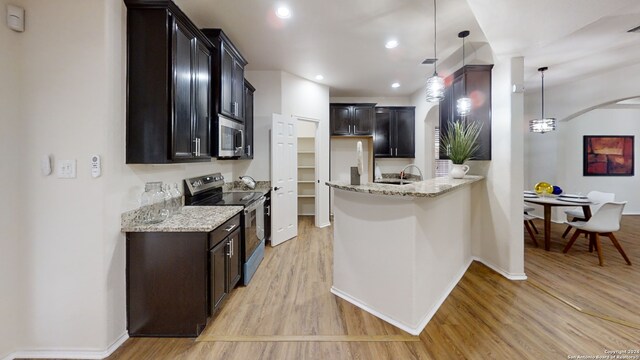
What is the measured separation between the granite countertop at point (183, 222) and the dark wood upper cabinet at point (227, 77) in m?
1.23

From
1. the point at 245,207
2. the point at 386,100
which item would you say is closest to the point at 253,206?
the point at 245,207

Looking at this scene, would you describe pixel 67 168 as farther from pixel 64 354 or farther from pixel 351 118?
pixel 351 118

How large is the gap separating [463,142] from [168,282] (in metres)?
3.50

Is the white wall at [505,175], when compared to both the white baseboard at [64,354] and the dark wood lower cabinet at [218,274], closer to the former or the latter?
the dark wood lower cabinet at [218,274]

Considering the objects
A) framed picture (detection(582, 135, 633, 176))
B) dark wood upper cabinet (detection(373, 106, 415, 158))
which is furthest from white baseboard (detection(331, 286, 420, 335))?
framed picture (detection(582, 135, 633, 176))

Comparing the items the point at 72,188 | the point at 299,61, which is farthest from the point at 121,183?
Result: the point at 299,61

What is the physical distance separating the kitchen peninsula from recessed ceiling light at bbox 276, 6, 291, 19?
1.91m

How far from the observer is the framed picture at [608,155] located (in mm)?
6090

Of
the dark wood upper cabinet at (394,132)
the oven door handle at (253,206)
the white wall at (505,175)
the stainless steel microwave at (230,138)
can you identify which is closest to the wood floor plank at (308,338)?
the oven door handle at (253,206)

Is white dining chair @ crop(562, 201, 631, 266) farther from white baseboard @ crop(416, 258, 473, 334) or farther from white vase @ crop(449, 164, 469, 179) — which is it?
white vase @ crop(449, 164, 469, 179)

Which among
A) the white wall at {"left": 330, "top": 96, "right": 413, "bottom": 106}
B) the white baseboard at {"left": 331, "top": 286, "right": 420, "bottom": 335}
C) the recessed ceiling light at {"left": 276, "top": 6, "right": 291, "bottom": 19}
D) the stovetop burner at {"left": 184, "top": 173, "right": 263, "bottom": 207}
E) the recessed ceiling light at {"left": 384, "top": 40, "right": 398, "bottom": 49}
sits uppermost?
the white wall at {"left": 330, "top": 96, "right": 413, "bottom": 106}

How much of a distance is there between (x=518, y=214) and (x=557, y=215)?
3.80 metres

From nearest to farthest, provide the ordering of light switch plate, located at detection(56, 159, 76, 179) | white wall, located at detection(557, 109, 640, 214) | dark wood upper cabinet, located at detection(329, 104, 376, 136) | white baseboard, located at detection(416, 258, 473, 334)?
light switch plate, located at detection(56, 159, 76, 179)
white baseboard, located at detection(416, 258, 473, 334)
dark wood upper cabinet, located at detection(329, 104, 376, 136)
white wall, located at detection(557, 109, 640, 214)

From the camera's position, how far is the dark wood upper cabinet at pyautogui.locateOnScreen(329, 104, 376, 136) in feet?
19.0
